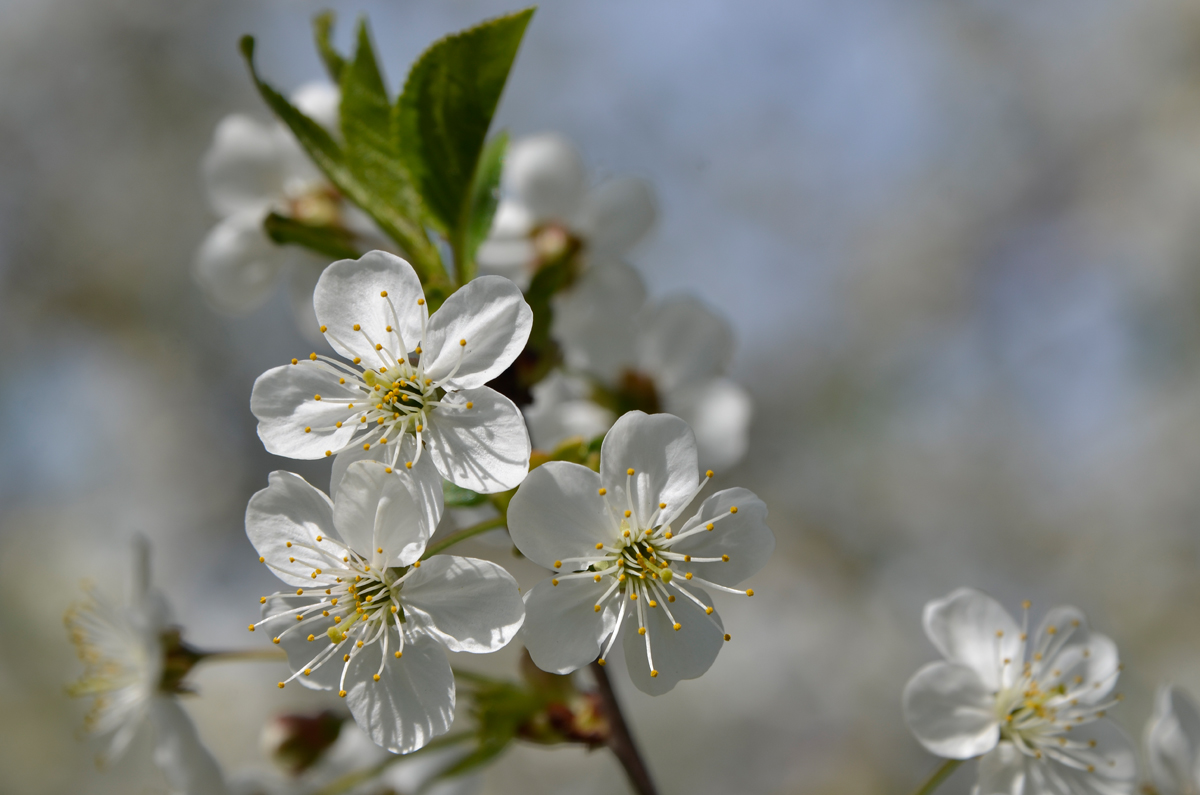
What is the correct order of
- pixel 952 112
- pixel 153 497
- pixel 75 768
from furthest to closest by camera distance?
1. pixel 952 112
2. pixel 153 497
3. pixel 75 768

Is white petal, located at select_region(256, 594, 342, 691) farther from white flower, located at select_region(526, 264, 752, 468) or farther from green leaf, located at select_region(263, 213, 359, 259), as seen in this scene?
white flower, located at select_region(526, 264, 752, 468)

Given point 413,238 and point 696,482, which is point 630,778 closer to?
point 696,482

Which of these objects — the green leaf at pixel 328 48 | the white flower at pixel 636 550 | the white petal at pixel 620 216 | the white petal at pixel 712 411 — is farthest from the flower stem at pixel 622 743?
the green leaf at pixel 328 48

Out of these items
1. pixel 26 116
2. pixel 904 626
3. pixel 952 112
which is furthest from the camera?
pixel 952 112

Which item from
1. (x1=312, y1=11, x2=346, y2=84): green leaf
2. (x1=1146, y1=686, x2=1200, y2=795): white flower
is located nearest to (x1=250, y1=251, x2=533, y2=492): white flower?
(x1=312, y1=11, x2=346, y2=84): green leaf

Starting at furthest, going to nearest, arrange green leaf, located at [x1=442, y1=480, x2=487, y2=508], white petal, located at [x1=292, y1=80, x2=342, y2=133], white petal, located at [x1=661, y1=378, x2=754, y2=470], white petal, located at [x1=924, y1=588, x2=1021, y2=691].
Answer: white petal, located at [x1=661, y1=378, x2=754, y2=470] < white petal, located at [x1=292, y1=80, x2=342, y2=133] < white petal, located at [x1=924, y1=588, x2=1021, y2=691] < green leaf, located at [x1=442, y1=480, x2=487, y2=508]

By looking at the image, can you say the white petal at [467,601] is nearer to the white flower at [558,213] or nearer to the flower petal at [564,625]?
the flower petal at [564,625]

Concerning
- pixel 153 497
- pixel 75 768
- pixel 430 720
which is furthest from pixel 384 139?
pixel 153 497
